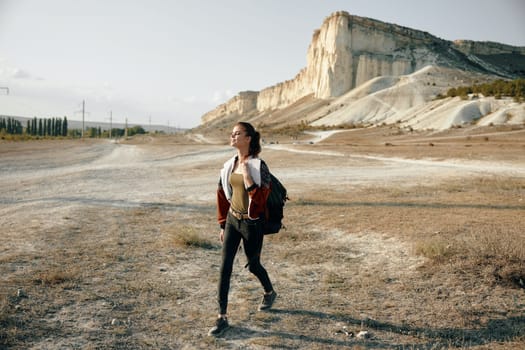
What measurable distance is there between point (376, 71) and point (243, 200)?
342ft

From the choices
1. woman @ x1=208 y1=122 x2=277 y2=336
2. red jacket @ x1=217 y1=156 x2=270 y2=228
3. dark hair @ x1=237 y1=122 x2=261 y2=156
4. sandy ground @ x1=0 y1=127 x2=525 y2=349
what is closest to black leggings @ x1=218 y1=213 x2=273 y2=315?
woman @ x1=208 y1=122 x2=277 y2=336

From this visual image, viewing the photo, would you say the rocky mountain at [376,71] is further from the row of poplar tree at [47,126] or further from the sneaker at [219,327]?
the sneaker at [219,327]

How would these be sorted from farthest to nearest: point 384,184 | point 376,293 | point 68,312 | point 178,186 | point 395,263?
1. point 178,186
2. point 384,184
3. point 395,263
4. point 376,293
5. point 68,312

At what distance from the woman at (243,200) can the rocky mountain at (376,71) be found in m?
58.6

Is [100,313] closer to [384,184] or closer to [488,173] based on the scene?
[384,184]

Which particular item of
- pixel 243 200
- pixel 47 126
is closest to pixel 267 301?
pixel 243 200

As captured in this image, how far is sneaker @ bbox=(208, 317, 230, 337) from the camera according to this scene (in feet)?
13.1

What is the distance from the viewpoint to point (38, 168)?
23391mm

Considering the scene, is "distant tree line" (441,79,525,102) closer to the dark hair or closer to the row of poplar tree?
the dark hair

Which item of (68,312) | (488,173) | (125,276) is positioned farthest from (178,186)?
(488,173)

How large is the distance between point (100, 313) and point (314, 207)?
21.7 feet

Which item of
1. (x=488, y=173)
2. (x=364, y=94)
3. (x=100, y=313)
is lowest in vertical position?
(x=100, y=313)

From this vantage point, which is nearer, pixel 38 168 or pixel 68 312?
pixel 68 312

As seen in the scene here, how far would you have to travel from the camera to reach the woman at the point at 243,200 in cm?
404
